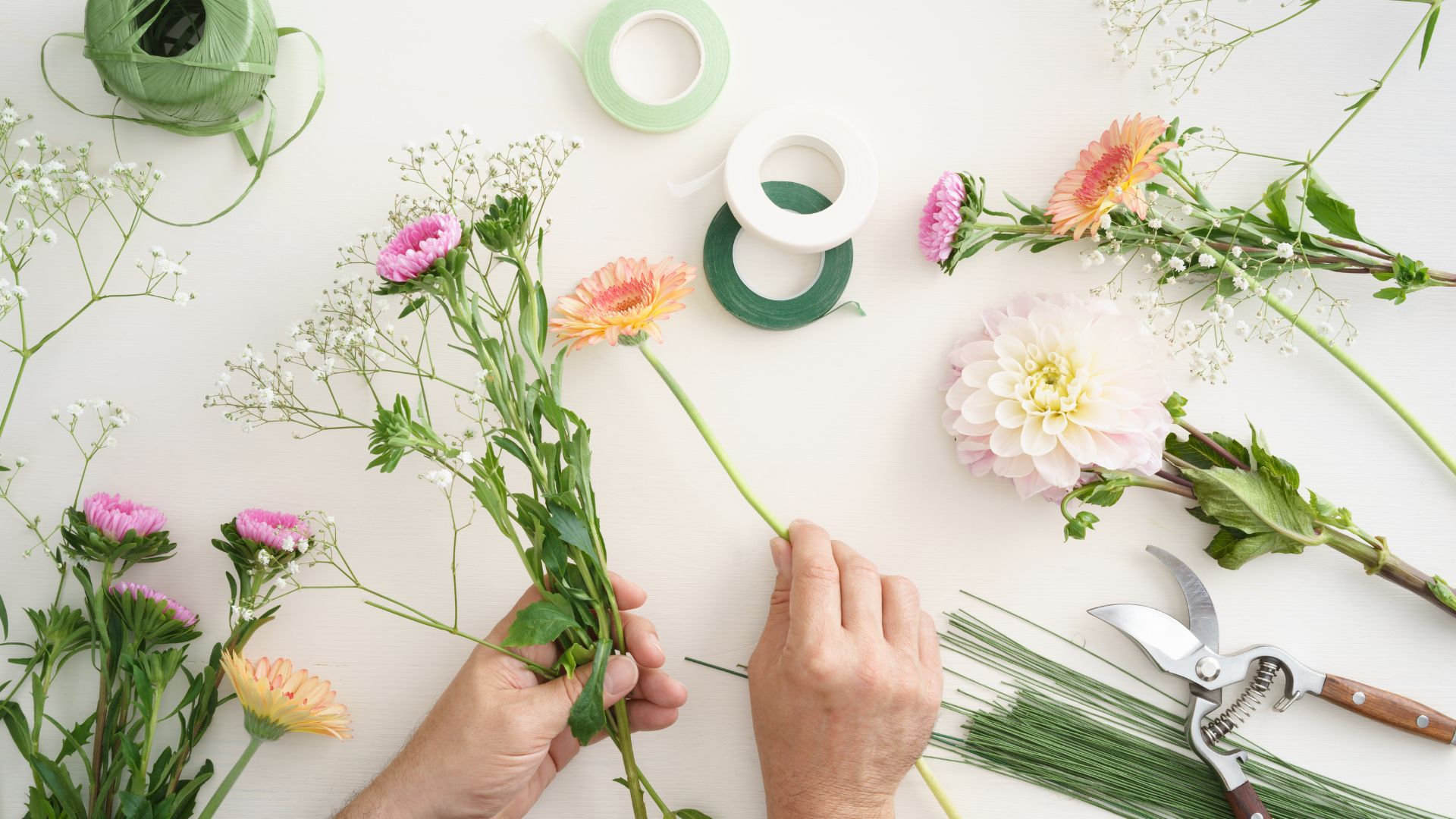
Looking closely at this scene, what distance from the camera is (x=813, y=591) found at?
109 cm

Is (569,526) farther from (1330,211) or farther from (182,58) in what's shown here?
(1330,211)

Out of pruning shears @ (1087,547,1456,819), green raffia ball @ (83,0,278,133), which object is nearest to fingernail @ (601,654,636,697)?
pruning shears @ (1087,547,1456,819)

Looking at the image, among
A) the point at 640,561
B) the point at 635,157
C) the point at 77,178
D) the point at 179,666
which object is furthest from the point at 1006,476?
the point at 77,178

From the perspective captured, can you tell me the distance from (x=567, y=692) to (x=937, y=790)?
56 cm

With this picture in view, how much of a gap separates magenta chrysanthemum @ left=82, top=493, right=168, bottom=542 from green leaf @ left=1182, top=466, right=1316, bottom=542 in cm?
Answer: 150

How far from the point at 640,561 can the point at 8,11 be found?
1.27m

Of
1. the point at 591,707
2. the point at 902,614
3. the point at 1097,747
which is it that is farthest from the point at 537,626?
the point at 1097,747

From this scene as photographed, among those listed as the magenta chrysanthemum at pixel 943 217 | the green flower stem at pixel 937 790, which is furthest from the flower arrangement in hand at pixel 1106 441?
the green flower stem at pixel 937 790

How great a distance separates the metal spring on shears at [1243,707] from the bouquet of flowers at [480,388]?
77 centimetres

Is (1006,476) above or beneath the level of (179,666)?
above

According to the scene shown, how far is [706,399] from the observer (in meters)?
1.26

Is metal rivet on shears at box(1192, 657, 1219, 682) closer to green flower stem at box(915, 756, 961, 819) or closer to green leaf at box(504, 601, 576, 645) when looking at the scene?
green flower stem at box(915, 756, 961, 819)

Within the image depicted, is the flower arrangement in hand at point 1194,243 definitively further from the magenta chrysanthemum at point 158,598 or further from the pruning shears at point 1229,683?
the magenta chrysanthemum at point 158,598

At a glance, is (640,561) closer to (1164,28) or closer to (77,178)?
(77,178)
